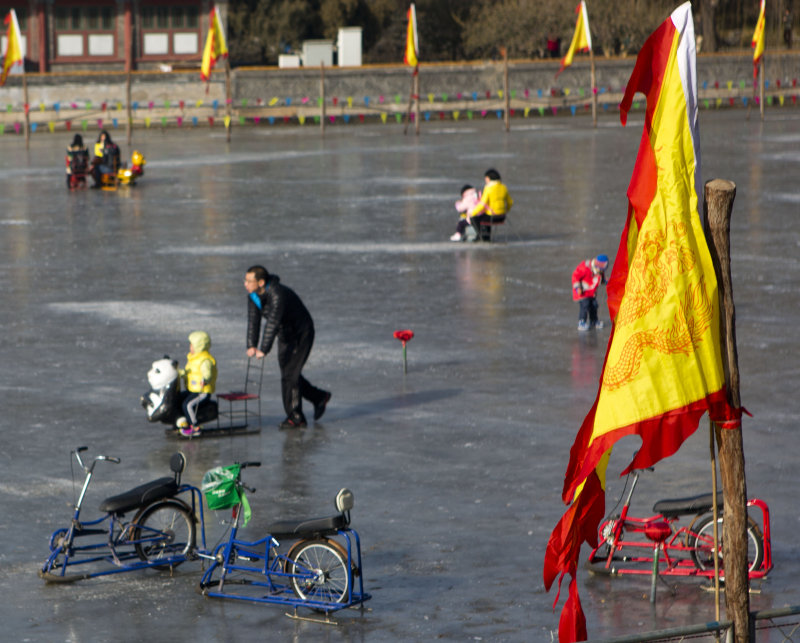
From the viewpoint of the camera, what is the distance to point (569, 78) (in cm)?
5831

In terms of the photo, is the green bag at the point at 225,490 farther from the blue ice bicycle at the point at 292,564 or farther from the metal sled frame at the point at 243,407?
the metal sled frame at the point at 243,407

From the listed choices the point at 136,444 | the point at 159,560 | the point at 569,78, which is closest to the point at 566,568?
the point at 159,560

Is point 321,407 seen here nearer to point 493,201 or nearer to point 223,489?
point 223,489

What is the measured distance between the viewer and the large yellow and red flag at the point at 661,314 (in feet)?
20.0

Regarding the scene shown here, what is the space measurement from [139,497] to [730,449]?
15.6 feet

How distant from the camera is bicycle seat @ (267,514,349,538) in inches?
341

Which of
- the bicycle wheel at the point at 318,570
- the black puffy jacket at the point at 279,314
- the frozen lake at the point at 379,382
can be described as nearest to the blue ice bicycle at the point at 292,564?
the bicycle wheel at the point at 318,570

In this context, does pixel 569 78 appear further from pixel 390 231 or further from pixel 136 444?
pixel 136 444

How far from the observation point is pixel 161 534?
9.63 meters

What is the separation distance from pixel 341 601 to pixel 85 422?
17.2 feet

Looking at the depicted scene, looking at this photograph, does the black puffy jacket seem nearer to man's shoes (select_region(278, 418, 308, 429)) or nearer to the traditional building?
man's shoes (select_region(278, 418, 308, 429))

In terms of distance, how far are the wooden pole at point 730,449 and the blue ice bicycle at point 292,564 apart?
2991mm

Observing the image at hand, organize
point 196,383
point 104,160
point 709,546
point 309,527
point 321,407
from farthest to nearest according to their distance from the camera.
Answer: point 104,160
point 321,407
point 196,383
point 709,546
point 309,527

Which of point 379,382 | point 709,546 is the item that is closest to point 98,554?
point 709,546
